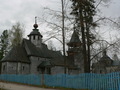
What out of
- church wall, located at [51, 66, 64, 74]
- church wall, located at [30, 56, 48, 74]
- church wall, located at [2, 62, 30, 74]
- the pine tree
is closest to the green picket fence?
the pine tree

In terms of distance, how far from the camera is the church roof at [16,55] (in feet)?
108

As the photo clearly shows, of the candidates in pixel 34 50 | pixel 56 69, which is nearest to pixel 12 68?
pixel 34 50

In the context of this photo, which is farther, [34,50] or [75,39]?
[34,50]

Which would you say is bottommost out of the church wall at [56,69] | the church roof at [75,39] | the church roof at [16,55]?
the church wall at [56,69]

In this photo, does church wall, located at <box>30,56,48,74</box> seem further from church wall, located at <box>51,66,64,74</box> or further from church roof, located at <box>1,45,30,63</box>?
church wall, located at <box>51,66,64,74</box>

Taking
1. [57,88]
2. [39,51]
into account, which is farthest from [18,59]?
[57,88]

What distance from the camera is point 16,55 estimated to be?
3384cm

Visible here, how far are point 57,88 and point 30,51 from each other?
20.9 m

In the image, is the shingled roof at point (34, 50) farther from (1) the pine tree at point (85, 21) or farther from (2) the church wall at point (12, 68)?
(1) the pine tree at point (85, 21)

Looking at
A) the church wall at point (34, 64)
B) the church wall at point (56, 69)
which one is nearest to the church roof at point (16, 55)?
the church wall at point (34, 64)

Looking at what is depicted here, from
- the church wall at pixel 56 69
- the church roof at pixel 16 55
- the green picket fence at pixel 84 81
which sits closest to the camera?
the green picket fence at pixel 84 81

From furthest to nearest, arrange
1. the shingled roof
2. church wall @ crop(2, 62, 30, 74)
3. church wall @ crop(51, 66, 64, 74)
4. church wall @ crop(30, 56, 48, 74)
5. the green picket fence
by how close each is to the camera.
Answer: church wall @ crop(51, 66, 64, 74)
the shingled roof
church wall @ crop(30, 56, 48, 74)
church wall @ crop(2, 62, 30, 74)
the green picket fence

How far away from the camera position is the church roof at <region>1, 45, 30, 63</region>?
3303 centimetres

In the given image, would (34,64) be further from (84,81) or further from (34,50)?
(84,81)
